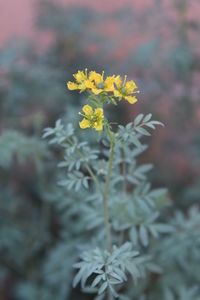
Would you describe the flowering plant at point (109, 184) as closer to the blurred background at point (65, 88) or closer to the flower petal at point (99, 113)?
the flower petal at point (99, 113)

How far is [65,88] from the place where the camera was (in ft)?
7.90

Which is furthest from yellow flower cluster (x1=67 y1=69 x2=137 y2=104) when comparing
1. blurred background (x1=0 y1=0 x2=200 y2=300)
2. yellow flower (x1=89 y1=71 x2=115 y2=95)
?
blurred background (x1=0 y1=0 x2=200 y2=300)

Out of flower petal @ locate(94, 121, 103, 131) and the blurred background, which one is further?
the blurred background

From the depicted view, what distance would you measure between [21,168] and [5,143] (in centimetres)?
101

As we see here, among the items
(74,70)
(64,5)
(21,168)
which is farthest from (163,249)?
(64,5)

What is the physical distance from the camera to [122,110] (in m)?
2.58

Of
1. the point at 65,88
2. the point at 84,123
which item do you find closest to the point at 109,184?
the point at 84,123

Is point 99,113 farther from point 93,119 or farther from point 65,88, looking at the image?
point 65,88

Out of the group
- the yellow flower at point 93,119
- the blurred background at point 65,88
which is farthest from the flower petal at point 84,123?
the blurred background at point 65,88

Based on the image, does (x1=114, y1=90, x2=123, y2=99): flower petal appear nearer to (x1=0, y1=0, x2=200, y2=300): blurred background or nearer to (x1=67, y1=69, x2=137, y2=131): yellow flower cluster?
(x1=67, y1=69, x2=137, y2=131): yellow flower cluster

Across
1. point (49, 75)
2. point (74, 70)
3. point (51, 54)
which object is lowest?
point (49, 75)

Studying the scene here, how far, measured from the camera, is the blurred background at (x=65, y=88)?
191 cm

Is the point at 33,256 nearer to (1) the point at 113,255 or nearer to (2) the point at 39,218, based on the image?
(2) the point at 39,218

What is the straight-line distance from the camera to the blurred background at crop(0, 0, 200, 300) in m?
1.91
